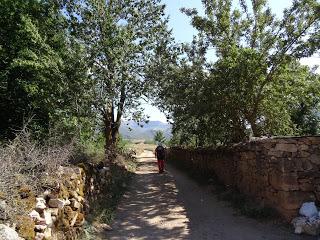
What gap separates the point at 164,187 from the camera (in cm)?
1620

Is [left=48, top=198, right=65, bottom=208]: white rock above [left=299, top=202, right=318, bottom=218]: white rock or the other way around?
above

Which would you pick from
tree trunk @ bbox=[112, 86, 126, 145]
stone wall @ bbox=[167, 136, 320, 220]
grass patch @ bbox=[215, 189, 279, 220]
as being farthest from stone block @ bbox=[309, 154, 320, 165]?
tree trunk @ bbox=[112, 86, 126, 145]

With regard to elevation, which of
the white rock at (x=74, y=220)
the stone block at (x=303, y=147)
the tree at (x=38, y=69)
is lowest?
the white rock at (x=74, y=220)

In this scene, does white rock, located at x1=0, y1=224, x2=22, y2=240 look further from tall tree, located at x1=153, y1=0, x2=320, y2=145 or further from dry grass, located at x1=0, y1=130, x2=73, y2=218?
tall tree, located at x1=153, y1=0, x2=320, y2=145

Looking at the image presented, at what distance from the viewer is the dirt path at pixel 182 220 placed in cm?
902

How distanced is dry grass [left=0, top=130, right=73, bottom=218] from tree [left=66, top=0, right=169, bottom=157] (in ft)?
21.4

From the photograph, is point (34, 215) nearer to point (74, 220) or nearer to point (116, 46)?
point (74, 220)

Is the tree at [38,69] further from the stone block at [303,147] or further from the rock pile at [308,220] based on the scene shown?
the rock pile at [308,220]

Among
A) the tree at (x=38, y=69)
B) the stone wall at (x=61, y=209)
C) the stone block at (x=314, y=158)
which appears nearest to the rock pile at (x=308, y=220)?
the stone block at (x=314, y=158)

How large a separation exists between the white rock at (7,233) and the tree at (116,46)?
1010 centimetres

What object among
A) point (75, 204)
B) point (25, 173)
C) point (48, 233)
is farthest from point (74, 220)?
point (48, 233)

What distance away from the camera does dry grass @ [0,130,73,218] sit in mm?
5926

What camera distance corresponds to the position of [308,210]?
891cm

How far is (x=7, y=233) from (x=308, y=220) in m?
6.49
